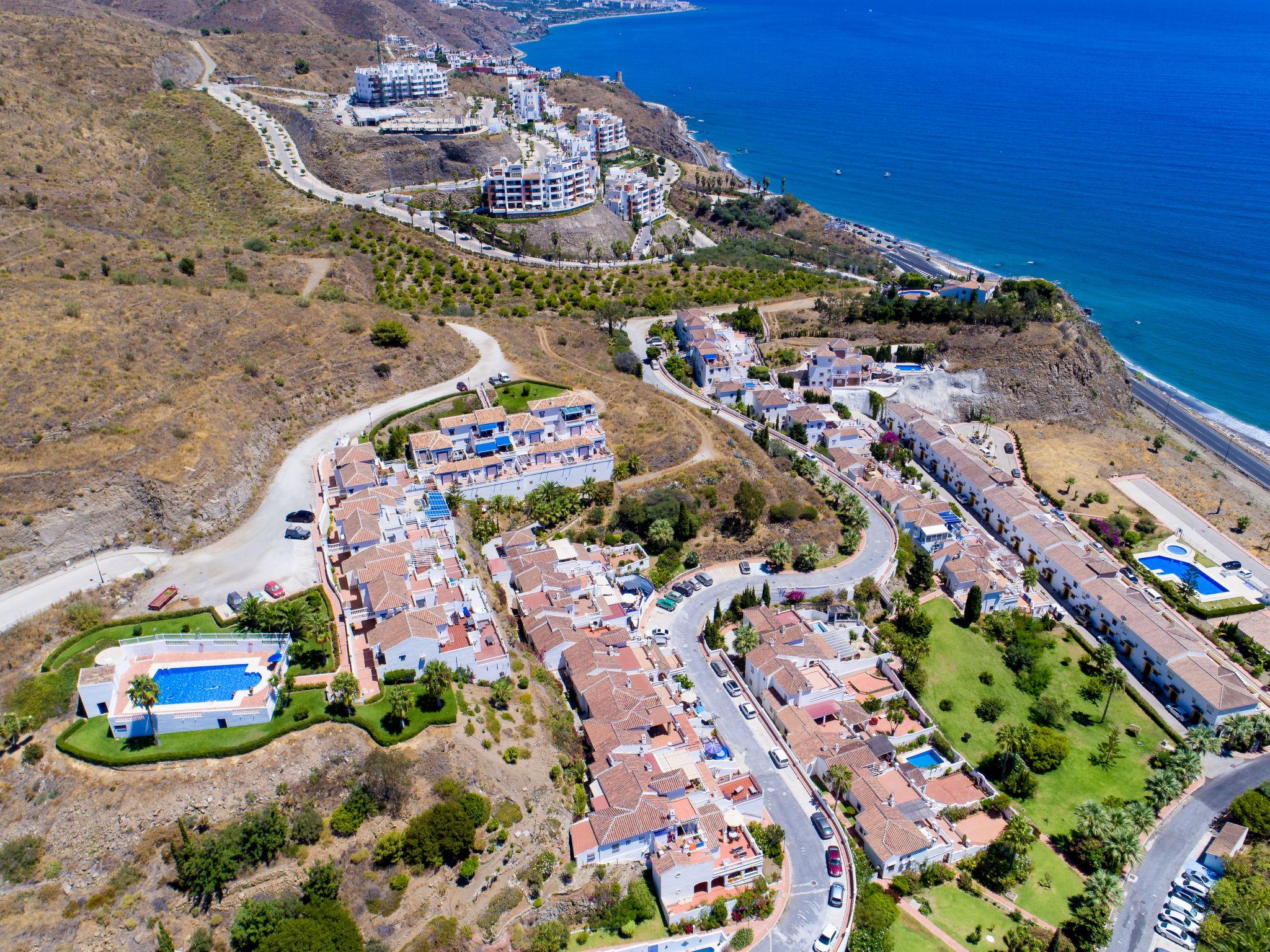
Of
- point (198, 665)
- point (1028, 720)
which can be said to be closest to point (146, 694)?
point (198, 665)

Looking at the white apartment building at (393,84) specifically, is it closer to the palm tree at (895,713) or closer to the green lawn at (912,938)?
the palm tree at (895,713)

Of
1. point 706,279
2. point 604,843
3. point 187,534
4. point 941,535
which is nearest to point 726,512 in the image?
point 941,535

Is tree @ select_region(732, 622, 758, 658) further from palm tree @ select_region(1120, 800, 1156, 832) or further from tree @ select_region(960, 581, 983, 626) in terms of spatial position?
palm tree @ select_region(1120, 800, 1156, 832)

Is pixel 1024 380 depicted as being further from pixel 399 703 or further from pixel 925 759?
pixel 399 703

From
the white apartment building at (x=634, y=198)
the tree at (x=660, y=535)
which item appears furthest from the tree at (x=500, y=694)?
the white apartment building at (x=634, y=198)

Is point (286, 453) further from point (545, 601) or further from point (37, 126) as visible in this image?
point (37, 126)

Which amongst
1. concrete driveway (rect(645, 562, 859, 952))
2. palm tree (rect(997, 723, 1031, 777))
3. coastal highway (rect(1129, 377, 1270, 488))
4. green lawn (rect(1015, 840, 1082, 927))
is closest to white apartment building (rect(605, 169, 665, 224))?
coastal highway (rect(1129, 377, 1270, 488))

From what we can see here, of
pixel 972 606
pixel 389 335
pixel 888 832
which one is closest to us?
pixel 888 832
